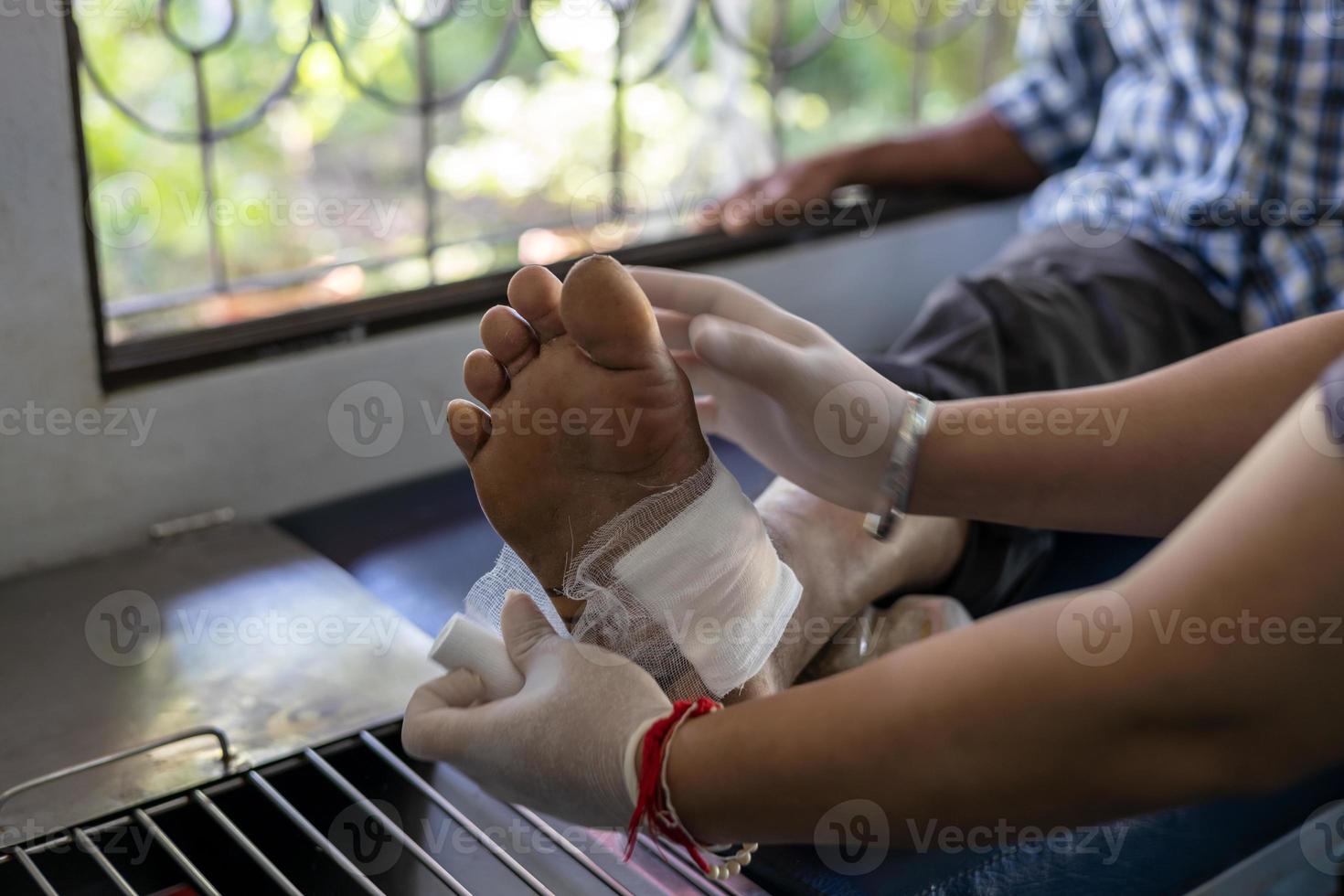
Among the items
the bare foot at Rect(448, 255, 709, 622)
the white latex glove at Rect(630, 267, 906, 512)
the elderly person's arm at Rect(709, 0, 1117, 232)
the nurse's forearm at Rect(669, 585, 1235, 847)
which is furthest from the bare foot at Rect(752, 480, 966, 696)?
the elderly person's arm at Rect(709, 0, 1117, 232)

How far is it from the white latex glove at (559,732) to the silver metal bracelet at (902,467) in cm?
23

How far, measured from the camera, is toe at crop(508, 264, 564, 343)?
77 cm

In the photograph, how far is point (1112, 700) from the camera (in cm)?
52

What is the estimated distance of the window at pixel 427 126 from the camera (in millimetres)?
1380

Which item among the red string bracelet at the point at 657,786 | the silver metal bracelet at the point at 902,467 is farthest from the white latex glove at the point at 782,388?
the red string bracelet at the point at 657,786

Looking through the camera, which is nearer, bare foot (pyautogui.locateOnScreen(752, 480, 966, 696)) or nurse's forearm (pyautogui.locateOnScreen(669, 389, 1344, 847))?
nurse's forearm (pyautogui.locateOnScreen(669, 389, 1344, 847))

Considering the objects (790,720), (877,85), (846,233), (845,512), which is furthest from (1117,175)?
(877,85)

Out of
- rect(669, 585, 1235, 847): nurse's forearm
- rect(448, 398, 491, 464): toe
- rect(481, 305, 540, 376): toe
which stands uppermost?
rect(481, 305, 540, 376): toe

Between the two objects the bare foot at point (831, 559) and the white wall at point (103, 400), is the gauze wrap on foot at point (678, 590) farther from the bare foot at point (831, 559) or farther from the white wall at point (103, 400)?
the white wall at point (103, 400)

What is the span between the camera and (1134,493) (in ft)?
2.69

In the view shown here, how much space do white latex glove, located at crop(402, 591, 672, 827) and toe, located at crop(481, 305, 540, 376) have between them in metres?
0.18

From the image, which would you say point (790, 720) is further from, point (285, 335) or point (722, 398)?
point (285, 335)

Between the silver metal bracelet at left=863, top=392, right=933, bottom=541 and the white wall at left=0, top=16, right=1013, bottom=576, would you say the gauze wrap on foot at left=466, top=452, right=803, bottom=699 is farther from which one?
the white wall at left=0, top=16, right=1013, bottom=576

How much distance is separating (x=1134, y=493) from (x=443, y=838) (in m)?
0.50
